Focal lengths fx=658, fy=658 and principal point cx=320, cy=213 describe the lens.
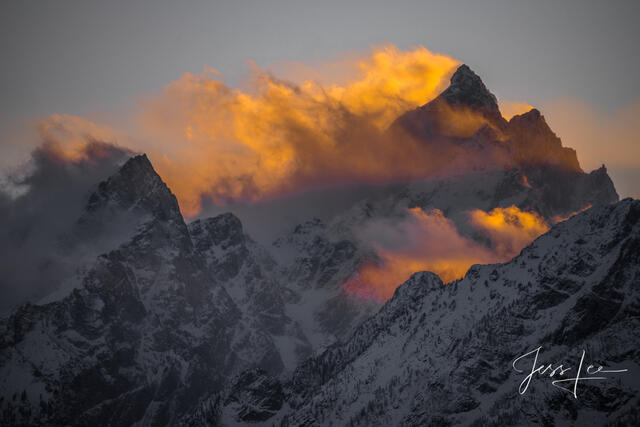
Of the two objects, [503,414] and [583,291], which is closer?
[503,414]

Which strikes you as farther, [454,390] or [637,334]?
[454,390]

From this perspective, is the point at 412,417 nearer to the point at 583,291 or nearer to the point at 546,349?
the point at 546,349

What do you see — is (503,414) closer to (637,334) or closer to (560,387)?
(560,387)

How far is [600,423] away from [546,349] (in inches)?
1614

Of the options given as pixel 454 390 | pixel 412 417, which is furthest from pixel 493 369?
pixel 412 417

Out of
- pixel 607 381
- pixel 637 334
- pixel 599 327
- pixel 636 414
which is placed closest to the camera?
pixel 636 414

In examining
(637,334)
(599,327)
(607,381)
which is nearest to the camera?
(607,381)

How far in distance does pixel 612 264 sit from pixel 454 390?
2398 inches

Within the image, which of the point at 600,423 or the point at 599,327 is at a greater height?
the point at 599,327

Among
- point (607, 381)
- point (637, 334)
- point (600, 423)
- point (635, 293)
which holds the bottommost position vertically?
point (600, 423)

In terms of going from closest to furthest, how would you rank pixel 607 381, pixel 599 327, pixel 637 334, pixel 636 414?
1. pixel 636 414
2. pixel 607 381
3. pixel 637 334
4. pixel 599 327

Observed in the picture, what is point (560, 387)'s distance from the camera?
166m

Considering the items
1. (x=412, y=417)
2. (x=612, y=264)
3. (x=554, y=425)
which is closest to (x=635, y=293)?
(x=612, y=264)

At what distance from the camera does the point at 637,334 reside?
553 feet
